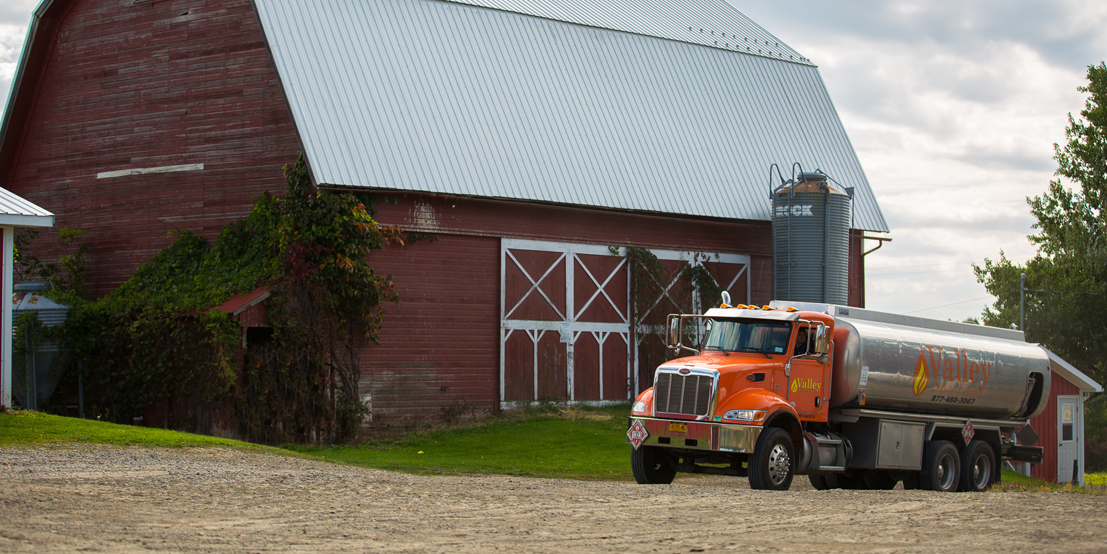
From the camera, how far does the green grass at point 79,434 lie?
16.7m

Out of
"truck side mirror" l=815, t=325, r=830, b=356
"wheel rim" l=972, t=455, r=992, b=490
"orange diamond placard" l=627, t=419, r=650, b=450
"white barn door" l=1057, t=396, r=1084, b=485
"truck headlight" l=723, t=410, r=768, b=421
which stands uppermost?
"truck side mirror" l=815, t=325, r=830, b=356

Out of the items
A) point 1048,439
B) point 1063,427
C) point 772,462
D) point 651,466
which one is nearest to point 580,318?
point 651,466

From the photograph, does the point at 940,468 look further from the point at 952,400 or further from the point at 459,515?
the point at 459,515

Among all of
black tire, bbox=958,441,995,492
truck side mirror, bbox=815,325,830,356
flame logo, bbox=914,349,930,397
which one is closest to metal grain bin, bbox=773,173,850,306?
black tire, bbox=958,441,995,492

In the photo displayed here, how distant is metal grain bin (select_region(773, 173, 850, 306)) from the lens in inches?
1067

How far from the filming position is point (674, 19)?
32.2 m

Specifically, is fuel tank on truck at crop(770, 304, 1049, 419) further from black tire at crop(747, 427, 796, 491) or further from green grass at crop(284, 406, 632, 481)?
green grass at crop(284, 406, 632, 481)

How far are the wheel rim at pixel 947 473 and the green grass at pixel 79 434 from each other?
35.7 ft

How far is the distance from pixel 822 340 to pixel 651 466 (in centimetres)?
307

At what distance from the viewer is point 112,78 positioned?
25344 mm

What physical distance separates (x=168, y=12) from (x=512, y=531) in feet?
61.0

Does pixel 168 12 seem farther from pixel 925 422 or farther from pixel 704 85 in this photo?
pixel 925 422

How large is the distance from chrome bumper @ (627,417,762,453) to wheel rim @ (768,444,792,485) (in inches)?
17.1

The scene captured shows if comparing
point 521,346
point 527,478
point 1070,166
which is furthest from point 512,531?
point 1070,166
